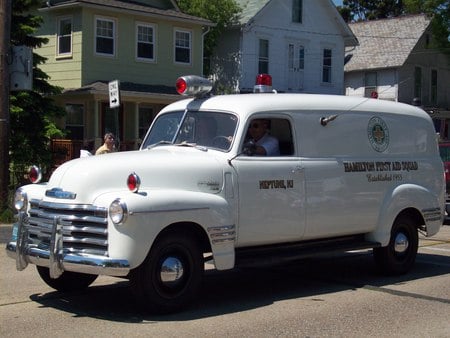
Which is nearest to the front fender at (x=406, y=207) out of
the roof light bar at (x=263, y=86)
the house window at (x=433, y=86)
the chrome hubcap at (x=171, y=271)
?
the roof light bar at (x=263, y=86)

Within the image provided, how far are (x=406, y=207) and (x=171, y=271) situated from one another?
3722 millimetres

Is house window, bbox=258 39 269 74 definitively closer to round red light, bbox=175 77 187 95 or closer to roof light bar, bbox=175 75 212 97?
roof light bar, bbox=175 75 212 97

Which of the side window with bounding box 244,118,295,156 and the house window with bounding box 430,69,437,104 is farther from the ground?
the house window with bounding box 430,69,437,104

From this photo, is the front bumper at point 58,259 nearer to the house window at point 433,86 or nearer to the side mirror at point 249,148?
the side mirror at point 249,148

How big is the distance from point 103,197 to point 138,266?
72 centimetres

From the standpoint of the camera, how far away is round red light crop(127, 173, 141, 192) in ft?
20.9

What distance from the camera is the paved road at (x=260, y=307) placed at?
6.26 m

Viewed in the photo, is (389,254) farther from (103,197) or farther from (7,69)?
(7,69)

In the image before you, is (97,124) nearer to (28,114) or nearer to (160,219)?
(28,114)

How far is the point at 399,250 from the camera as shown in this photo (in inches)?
357

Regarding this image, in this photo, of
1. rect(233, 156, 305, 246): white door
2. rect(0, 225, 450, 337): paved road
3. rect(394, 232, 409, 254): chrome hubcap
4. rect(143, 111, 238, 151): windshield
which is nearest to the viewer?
rect(0, 225, 450, 337): paved road

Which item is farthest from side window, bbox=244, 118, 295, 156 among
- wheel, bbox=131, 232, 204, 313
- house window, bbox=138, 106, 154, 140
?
house window, bbox=138, 106, 154, 140

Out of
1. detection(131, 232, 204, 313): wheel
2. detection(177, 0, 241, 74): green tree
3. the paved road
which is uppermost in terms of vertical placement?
detection(177, 0, 241, 74): green tree

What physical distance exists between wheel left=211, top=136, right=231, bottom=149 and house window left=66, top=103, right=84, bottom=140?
17820 millimetres
